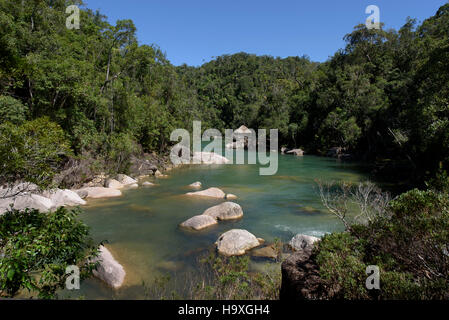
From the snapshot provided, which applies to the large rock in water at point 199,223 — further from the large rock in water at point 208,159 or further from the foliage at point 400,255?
the large rock in water at point 208,159

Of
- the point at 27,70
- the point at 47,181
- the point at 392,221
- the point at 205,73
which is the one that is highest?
the point at 205,73

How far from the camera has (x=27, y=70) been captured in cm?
665

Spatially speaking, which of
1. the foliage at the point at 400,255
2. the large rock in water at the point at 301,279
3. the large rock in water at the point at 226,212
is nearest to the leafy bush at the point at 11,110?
the large rock in water at the point at 226,212

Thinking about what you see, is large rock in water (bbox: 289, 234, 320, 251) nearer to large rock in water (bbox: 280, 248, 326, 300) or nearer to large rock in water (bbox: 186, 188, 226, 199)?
large rock in water (bbox: 280, 248, 326, 300)

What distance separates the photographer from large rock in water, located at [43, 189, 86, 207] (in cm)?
1309

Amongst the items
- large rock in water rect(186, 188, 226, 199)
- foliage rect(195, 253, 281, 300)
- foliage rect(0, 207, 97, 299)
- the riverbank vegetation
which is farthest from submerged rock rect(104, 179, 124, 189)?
foliage rect(0, 207, 97, 299)

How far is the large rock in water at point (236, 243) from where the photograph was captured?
29.8 ft

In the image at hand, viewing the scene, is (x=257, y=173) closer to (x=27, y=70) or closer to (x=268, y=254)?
(x=268, y=254)

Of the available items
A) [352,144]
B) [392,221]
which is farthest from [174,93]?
[392,221]

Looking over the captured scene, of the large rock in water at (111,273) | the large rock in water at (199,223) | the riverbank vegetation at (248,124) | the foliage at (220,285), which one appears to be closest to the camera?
the riverbank vegetation at (248,124)

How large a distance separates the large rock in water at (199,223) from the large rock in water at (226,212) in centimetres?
59

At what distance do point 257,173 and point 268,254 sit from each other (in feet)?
52.4

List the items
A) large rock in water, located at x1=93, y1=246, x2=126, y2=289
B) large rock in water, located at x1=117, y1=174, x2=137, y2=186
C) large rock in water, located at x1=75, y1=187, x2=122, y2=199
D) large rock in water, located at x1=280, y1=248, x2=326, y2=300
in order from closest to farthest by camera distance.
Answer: large rock in water, located at x1=280, y1=248, x2=326, y2=300 < large rock in water, located at x1=93, y1=246, x2=126, y2=289 < large rock in water, located at x1=75, y1=187, x2=122, y2=199 < large rock in water, located at x1=117, y1=174, x2=137, y2=186

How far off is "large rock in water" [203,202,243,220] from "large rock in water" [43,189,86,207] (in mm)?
6565
